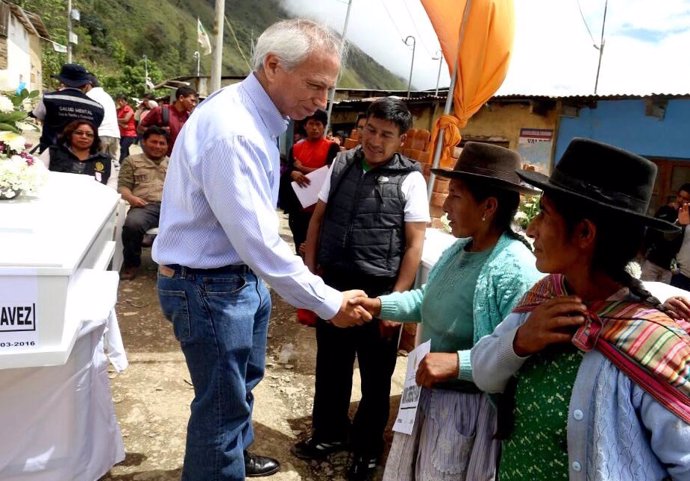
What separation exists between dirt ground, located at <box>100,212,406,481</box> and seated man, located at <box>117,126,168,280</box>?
0.89m

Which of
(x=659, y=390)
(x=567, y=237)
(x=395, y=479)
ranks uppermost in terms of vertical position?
(x=567, y=237)

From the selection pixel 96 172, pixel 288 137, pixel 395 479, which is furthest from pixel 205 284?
pixel 288 137

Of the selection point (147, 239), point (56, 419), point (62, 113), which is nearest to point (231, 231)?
point (56, 419)

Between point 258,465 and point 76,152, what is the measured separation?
3246 mm

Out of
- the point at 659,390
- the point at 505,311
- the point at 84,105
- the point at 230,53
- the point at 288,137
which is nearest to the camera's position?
the point at 659,390

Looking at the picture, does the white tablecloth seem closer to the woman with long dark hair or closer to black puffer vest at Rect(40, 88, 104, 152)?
the woman with long dark hair

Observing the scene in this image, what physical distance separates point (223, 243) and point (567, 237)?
3.87 feet

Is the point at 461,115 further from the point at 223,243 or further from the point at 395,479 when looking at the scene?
the point at 395,479

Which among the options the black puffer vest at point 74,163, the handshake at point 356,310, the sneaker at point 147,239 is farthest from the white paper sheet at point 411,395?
the sneaker at point 147,239

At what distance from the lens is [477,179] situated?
1749mm

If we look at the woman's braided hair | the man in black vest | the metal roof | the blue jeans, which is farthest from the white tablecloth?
the metal roof

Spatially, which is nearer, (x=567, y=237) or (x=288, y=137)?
(x=567, y=237)

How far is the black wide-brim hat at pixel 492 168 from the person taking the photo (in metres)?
1.73

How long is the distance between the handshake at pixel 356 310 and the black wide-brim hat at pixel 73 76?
5076 millimetres
